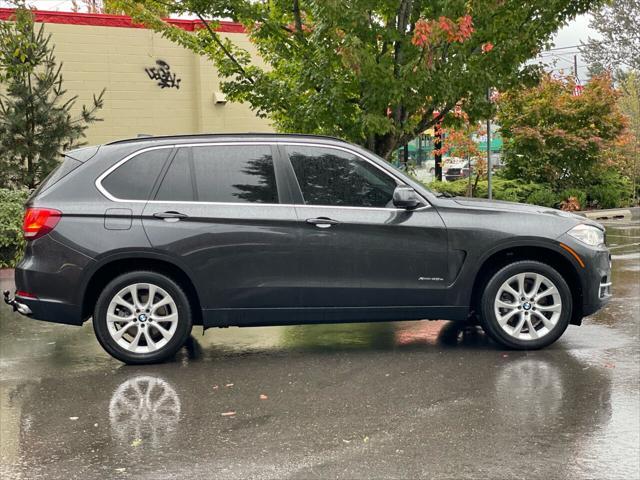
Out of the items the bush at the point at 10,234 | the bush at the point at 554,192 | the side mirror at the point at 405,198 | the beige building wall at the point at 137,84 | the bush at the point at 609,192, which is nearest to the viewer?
the side mirror at the point at 405,198

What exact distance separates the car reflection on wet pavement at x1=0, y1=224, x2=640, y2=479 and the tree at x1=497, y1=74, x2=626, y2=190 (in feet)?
55.8

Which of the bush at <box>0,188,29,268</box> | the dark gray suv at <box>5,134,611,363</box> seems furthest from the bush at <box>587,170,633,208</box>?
the dark gray suv at <box>5,134,611,363</box>

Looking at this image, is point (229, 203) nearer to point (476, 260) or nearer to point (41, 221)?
point (41, 221)

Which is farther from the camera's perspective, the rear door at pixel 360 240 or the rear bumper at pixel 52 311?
the rear door at pixel 360 240

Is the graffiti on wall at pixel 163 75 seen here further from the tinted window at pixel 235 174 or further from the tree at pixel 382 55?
the tinted window at pixel 235 174

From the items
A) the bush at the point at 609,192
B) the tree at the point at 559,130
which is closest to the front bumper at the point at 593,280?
the tree at the point at 559,130

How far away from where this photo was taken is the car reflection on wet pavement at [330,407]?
4.64m

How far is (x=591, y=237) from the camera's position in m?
7.43

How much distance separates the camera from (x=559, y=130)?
24391mm

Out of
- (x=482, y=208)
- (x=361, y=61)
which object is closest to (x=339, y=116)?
(x=361, y=61)

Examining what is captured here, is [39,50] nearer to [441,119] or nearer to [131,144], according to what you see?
[441,119]

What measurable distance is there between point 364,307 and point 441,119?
7.84m

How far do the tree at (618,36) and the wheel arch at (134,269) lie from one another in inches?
2207

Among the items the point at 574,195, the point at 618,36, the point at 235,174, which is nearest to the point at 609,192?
the point at 574,195
